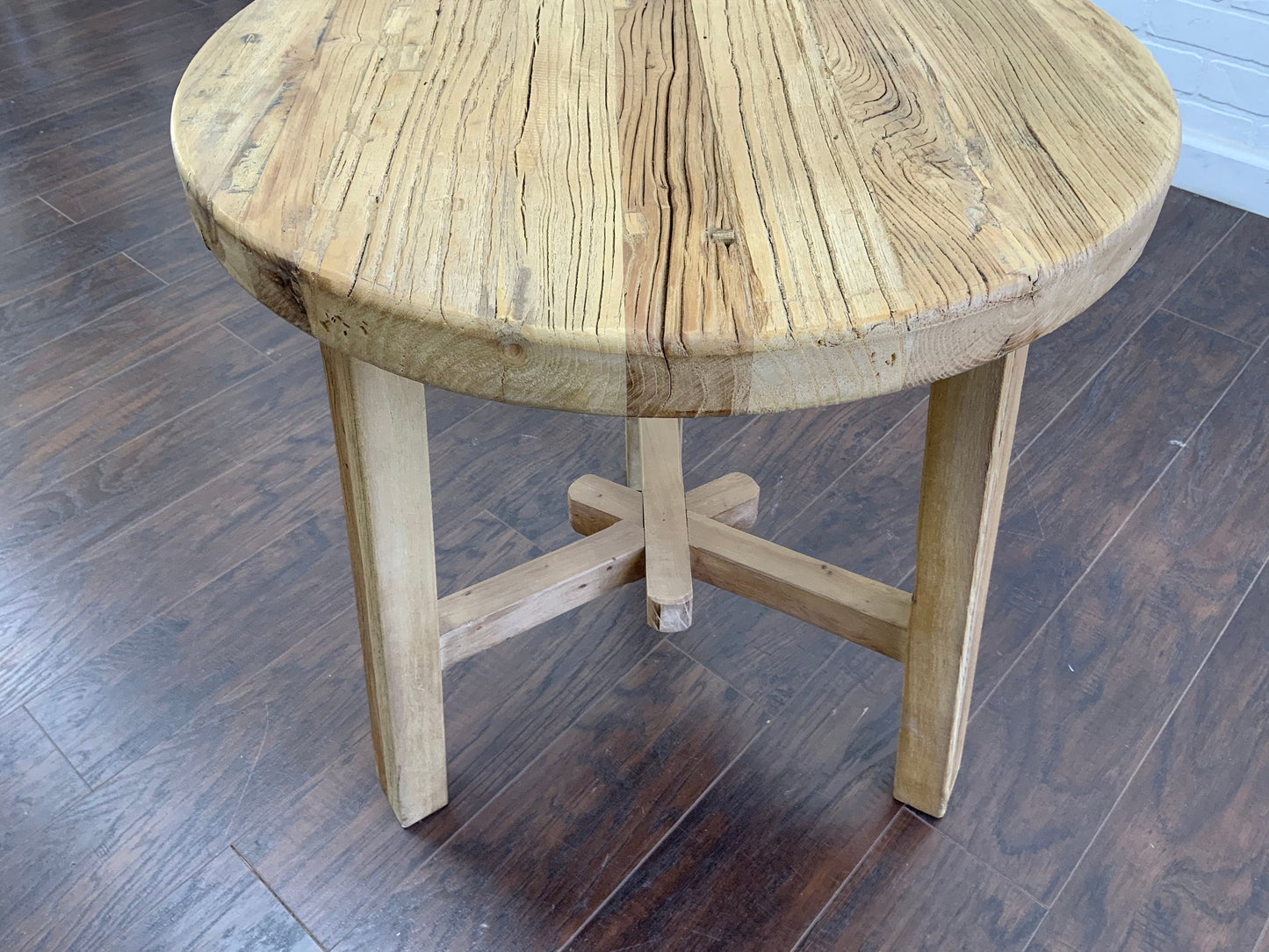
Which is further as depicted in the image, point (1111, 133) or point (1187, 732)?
point (1187, 732)

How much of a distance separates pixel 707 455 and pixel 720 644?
0.30m

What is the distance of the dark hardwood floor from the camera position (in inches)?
35.6

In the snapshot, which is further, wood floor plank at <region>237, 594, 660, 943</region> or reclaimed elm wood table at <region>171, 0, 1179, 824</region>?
wood floor plank at <region>237, 594, 660, 943</region>

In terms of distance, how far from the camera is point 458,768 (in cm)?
102

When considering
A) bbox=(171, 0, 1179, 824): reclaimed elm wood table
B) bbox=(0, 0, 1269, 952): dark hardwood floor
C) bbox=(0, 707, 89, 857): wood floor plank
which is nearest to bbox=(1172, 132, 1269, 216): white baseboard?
bbox=(0, 0, 1269, 952): dark hardwood floor

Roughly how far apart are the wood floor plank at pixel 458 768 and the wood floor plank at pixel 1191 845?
1.52 ft

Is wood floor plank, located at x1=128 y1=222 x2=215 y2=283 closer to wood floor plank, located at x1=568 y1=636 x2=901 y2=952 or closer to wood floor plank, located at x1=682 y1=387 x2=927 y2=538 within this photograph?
wood floor plank, located at x1=682 y1=387 x2=927 y2=538

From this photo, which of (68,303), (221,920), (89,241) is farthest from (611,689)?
(89,241)

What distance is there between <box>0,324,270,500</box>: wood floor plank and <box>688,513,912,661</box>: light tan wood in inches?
30.1

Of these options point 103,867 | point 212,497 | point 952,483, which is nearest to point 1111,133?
point 952,483

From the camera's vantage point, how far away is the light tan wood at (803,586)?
90 cm

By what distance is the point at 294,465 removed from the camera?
1341 millimetres

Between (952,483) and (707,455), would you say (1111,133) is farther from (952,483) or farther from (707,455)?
(707,455)

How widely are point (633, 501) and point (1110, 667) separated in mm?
511
